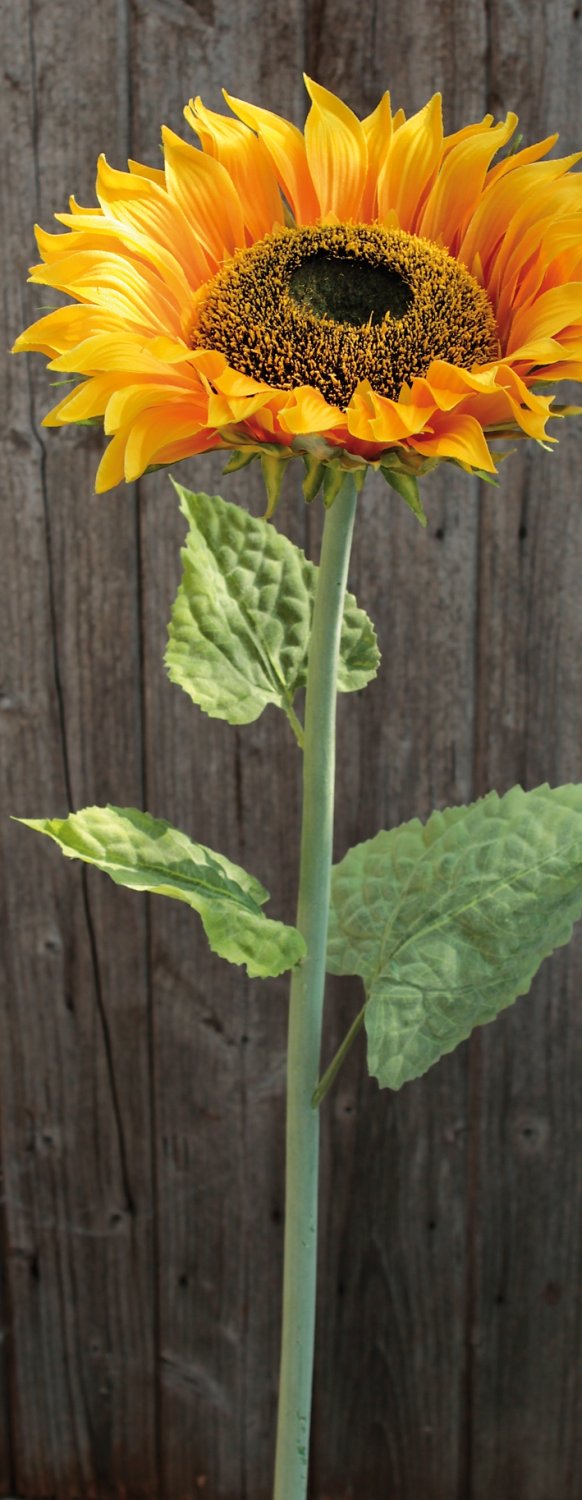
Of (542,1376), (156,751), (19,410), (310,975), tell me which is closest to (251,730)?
(156,751)

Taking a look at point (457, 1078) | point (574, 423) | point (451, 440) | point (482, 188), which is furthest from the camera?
point (457, 1078)

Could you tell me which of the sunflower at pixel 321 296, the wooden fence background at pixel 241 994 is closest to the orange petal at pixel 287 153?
the sunflower at pixel 321 296

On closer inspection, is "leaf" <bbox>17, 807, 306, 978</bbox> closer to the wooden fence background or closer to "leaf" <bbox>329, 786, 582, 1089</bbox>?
"leaf" <bbox>329, 786, 582, 1089</bbox>

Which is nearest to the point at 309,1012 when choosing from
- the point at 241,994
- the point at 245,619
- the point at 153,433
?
the point at 245,619

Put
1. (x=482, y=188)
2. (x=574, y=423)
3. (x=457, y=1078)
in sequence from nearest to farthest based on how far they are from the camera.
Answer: (x=482, y=188) < (x=574, y=423) < (x=457, y=1078)

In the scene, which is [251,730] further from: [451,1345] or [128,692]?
[451,1345]
